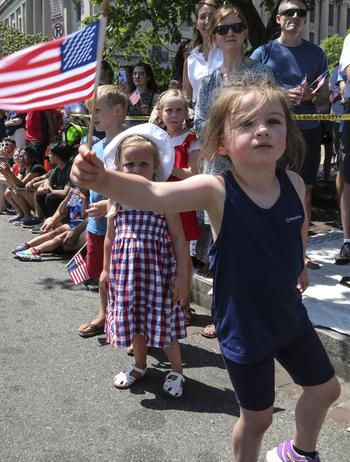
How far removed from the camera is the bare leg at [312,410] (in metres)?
2.19

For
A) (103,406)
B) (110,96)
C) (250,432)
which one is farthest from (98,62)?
(110,96)

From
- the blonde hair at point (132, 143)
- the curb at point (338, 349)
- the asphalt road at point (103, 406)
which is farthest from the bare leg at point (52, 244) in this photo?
A: the curb at point (338, 349)

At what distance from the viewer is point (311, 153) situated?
5.04 m

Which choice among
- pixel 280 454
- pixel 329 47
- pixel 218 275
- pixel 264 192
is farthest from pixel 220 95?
pixel 329 47

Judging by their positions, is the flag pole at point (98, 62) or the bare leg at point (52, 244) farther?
the bare leg at point (52, 244)

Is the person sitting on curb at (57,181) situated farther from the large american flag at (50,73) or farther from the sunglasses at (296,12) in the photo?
the large american flag at (50,73)

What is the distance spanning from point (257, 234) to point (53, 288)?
3.60 m

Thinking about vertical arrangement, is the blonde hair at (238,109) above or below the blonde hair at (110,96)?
below

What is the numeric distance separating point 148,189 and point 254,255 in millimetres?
470

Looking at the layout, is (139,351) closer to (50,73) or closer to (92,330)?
(92,330)

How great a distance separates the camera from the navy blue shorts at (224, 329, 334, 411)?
2.13 meters

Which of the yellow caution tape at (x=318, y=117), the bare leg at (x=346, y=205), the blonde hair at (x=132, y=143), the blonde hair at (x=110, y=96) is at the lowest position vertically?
the bare leg at (x=346, y=205)

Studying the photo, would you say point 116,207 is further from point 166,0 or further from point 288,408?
point 166,0

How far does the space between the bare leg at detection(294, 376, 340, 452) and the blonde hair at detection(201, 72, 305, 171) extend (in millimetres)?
998
